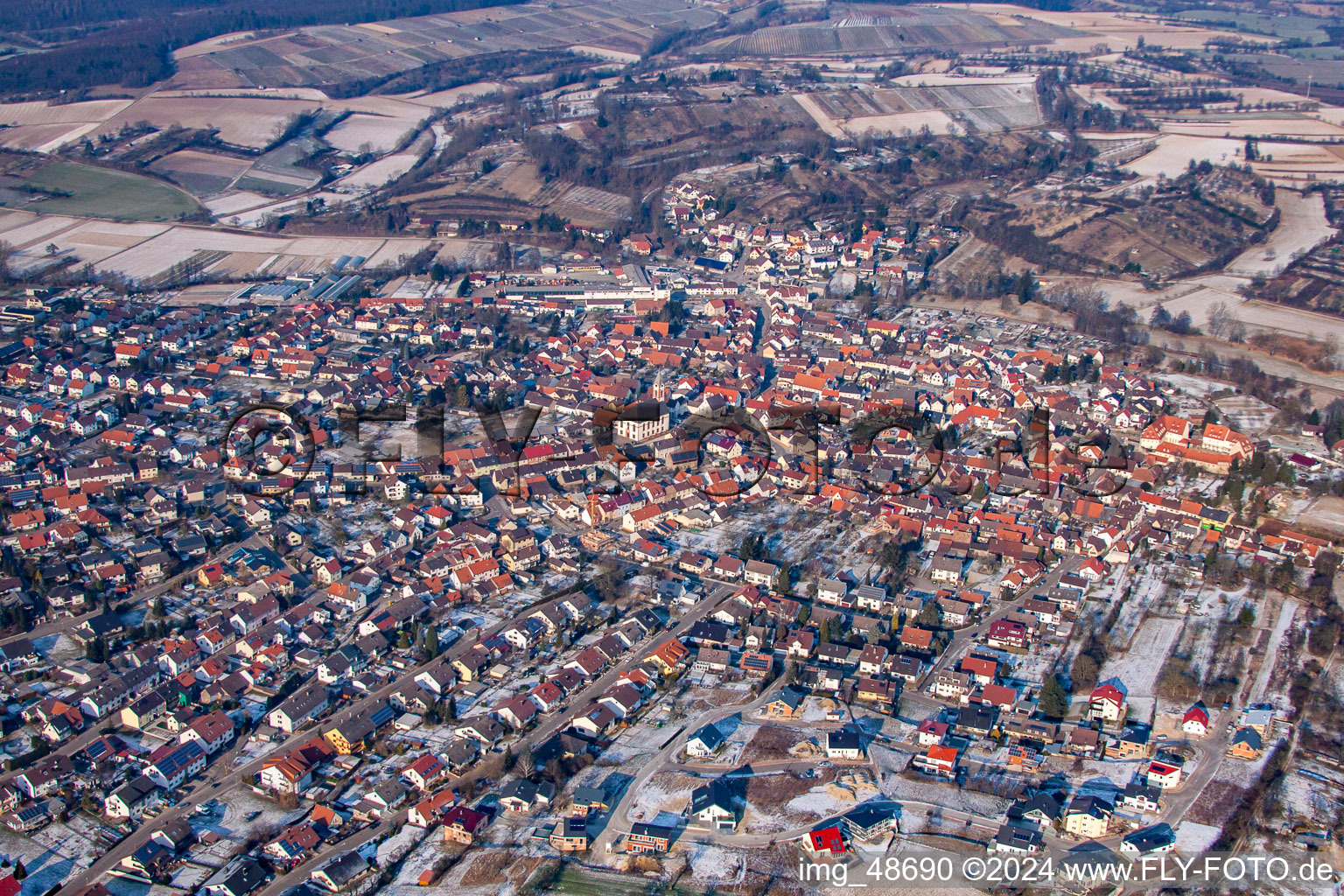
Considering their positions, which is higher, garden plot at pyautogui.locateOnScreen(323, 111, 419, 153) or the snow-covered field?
garden plot at pyautogui.locateOnScreen(323, 111, 419, 153)

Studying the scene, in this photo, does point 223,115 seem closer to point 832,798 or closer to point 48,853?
point 48,853

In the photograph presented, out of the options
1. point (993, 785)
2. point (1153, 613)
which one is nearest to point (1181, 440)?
point (1153, 613)

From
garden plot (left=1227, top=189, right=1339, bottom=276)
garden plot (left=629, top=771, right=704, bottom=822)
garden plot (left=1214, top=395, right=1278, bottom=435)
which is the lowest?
garden plot (left=629, top=771, right=704, bottom=822)

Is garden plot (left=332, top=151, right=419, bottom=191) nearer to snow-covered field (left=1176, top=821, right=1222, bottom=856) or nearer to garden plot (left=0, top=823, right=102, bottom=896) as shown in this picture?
garden plot (left=0, top=823, right=102, bottom=896)

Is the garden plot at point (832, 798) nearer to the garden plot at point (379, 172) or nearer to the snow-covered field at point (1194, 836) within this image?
the snow-covered field at point (1194, 836)

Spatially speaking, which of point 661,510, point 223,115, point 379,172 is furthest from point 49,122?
point 661,510

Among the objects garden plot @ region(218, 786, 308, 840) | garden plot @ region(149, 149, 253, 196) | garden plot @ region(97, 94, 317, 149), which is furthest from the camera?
garden plot @ region(97, 94, 317, 149)

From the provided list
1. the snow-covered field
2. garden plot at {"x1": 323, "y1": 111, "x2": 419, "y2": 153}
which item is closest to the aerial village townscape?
the snow-covered field

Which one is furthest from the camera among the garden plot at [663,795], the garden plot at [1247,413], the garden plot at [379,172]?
the garden plot at [379,172]

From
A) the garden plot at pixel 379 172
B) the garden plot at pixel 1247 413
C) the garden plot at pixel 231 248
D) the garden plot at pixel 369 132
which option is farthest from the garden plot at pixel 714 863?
the garden plot at pixel 369 132
